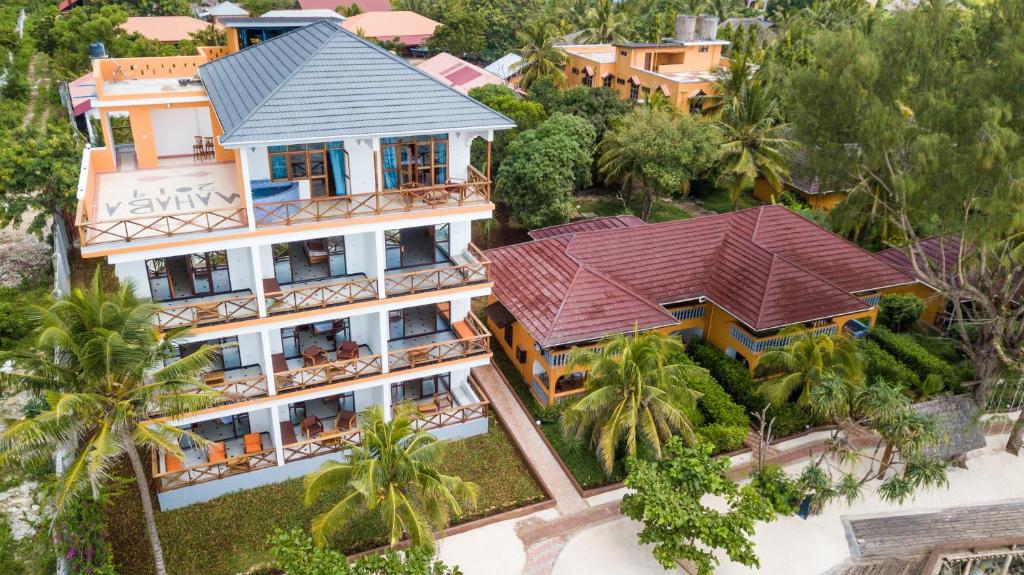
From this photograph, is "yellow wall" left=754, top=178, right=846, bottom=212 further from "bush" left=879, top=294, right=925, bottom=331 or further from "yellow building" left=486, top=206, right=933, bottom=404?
"yellow building" left=486, top=206, right=933, bottom=404

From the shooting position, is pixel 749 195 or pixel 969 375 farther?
pixel 749 195

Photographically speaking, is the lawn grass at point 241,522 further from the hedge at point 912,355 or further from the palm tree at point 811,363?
the hedge at point 912,355

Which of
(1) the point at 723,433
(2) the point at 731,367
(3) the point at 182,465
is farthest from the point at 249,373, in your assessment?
(2) the point at 731,367

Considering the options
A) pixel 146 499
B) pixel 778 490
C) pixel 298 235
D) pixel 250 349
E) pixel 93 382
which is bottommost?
pixel 778 490

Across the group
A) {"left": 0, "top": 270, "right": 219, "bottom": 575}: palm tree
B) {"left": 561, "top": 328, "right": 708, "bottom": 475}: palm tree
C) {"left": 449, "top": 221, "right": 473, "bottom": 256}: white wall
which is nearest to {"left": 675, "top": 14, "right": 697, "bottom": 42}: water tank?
{"left": 449, "top": 221, "right": 473, "bottom": 256}: white wall

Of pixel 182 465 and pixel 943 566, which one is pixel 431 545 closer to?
pixel 182 465

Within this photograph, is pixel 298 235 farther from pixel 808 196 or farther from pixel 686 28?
pixel 686 28

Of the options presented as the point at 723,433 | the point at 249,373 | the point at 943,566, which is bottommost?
the point at 943,566

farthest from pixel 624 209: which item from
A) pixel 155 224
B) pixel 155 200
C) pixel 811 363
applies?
pixel 155 224
